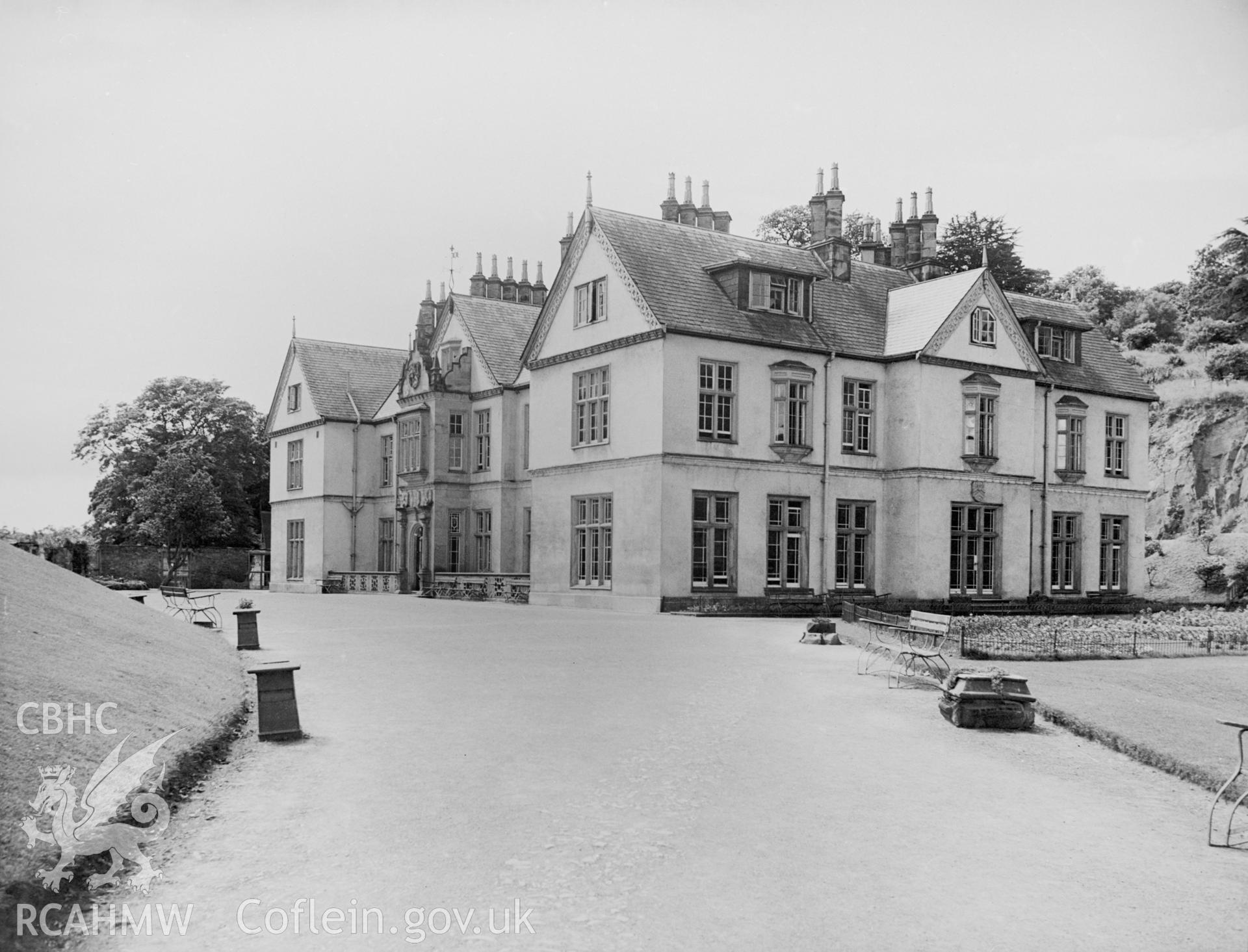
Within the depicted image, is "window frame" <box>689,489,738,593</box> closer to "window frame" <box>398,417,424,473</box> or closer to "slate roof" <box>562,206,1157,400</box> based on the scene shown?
Answer: "slate roof" <box>562,206,1157,400</box>

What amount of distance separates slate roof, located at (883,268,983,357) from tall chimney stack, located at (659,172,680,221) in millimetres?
8397

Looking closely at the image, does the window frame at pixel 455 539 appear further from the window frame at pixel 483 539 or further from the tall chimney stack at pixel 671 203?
the tall chimney stack at pixel 671 203

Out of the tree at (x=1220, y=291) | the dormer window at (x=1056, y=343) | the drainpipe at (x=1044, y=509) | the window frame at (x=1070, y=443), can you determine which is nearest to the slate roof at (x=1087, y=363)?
the dormer window at (x=1056, y=343)

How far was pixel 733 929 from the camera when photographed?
7027 mm

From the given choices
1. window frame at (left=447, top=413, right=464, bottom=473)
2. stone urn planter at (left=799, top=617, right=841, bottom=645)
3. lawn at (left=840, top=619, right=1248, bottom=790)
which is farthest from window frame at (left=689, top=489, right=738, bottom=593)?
window frame at (left=447, top=413, right=464, bottom=473)

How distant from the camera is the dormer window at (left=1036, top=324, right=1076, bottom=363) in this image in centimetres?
4344

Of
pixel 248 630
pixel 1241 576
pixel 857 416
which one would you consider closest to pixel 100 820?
pixel 248 630

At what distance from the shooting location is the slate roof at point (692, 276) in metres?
34.0

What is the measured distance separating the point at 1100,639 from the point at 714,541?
12.4 metres

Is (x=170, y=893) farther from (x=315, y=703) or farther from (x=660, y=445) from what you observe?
(x=660, y=445)

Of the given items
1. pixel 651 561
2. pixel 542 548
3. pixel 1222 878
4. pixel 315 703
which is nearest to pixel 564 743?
pixel 315 703

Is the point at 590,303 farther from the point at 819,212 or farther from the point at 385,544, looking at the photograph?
the point at 385,544

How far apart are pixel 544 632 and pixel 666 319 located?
37.8 ft

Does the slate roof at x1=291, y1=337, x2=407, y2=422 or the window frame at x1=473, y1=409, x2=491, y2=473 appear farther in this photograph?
the slate roof at x1=291, y1=337, x2=407, y2=422
